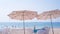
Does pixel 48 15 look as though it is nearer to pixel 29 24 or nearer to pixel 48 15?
pixel 48 15

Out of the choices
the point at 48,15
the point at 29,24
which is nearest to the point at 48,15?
the point at 48,15

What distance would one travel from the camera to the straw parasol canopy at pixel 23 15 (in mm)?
1869

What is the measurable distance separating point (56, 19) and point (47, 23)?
17cm

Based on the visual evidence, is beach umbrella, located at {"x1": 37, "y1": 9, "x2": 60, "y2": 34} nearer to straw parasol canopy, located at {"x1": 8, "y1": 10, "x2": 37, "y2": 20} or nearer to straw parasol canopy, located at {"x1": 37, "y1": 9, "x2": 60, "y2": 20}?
straw parasol canopy, located at {"x1": 37, "y1": 9, "x2": 60, "y2": 20}

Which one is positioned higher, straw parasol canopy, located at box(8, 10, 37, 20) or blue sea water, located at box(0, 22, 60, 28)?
straw parasol canopy, located at box(8, 10, 37, 20)

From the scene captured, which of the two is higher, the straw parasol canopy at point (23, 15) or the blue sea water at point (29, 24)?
Result: the straw parasol canopy at point (23, 15)

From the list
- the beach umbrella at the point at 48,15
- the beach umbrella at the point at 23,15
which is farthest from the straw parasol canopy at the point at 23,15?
the beach umbrella at the point at 48,15

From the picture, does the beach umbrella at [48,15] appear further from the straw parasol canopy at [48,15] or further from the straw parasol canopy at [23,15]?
the straw parasol canopy at [23,15]

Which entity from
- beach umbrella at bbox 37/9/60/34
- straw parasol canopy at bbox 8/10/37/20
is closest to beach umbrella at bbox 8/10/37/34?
straw parasol canopy at bbox 8/10/37/20

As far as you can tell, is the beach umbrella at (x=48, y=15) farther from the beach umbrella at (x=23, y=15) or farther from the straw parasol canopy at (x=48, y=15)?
the beach umbrella at (x=23, y=15)

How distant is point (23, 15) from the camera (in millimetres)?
1896

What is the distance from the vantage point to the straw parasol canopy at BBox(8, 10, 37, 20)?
1869mm

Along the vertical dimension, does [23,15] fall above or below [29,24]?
above

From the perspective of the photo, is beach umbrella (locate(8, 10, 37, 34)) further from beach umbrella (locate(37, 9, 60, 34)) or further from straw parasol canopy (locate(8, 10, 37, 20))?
beach umbrella (locate(37, 9, 60, 34))
